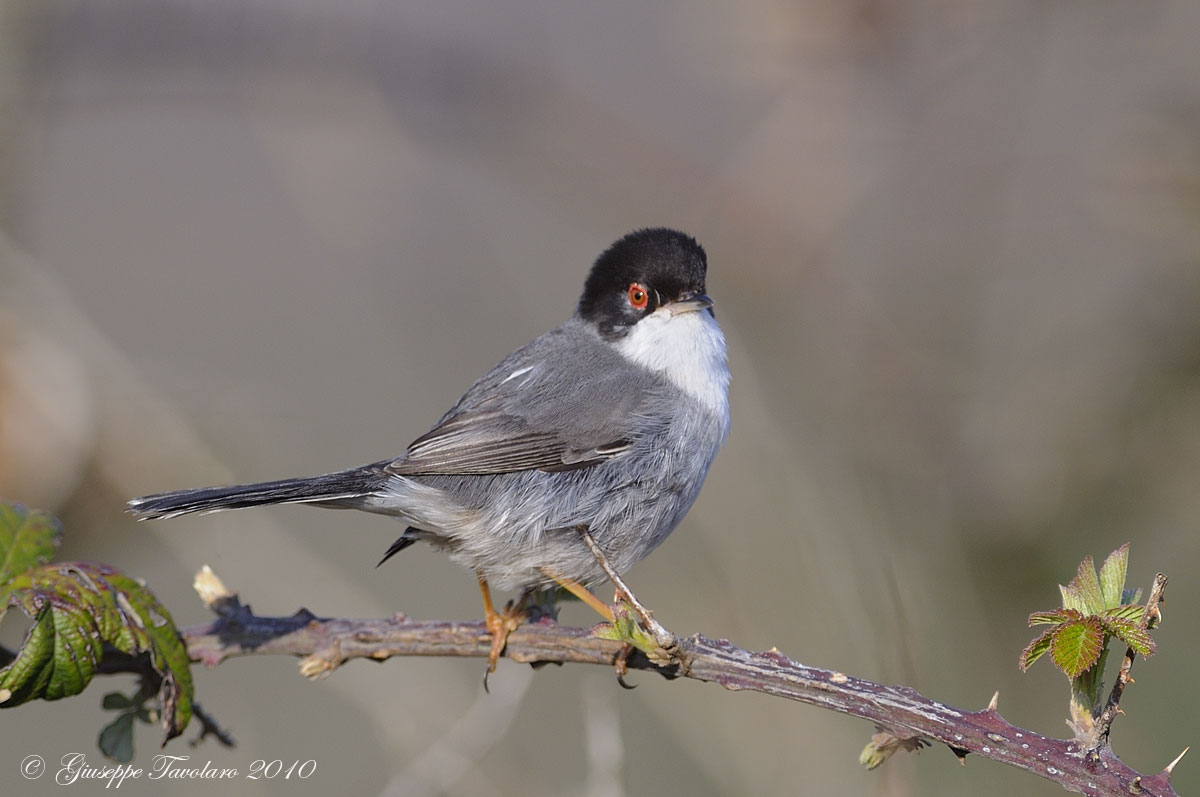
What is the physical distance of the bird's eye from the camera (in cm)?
398

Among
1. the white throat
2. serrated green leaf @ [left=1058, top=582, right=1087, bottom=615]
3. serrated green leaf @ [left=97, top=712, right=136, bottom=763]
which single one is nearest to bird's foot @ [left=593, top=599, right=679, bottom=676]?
serrated green leaf @ [left=1058, top=582, right=1087, bottom=615]

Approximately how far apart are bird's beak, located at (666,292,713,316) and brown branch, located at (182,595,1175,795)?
1.43m

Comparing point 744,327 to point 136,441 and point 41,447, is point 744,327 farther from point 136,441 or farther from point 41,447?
point 41,447

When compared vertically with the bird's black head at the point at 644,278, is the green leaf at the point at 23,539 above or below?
below

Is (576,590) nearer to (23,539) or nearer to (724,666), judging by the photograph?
(724,666)

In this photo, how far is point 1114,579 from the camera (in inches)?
70.9

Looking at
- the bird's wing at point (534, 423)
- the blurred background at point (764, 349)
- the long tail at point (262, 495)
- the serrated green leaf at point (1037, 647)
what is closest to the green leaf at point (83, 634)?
the long tail at point (262, 495)

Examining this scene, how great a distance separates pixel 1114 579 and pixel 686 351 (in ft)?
7.22

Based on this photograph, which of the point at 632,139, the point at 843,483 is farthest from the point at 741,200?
the point at 843,483

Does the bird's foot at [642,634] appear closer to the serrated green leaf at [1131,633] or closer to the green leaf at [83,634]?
the serrated green leaf at [1131,633]

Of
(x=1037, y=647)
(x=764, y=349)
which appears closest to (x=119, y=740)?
(x=1037, y=647)

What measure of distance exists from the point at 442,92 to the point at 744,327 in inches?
64.6

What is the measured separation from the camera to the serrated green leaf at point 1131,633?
5.44 feet

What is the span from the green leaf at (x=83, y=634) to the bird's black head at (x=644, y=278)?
7.34ft
